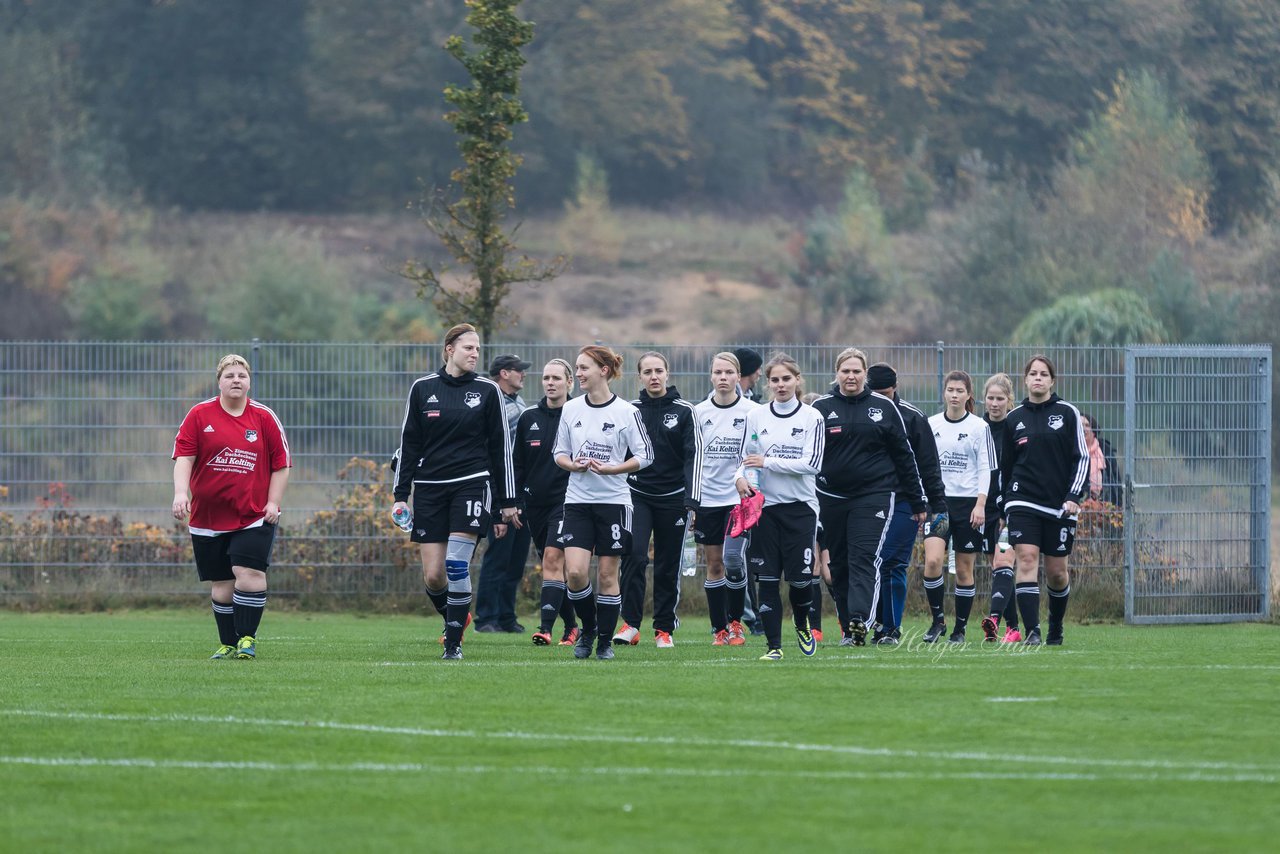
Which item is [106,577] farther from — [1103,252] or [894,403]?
[1103,252]

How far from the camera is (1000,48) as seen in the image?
2682 inches

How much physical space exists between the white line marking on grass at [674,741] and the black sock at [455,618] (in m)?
3.37

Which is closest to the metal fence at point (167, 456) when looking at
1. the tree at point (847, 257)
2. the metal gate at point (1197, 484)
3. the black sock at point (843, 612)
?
the metal gate at point (1197, 484)

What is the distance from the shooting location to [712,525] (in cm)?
1421

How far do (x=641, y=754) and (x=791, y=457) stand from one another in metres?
4.50

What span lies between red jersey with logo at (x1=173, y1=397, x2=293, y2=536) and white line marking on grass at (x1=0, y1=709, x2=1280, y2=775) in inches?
115

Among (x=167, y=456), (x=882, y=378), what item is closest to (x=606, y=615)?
(x=882, y=378)

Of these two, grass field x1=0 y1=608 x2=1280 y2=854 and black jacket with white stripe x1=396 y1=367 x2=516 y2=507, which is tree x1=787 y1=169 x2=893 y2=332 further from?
grass field x1=0 y1=608 x2=1280 y2=854

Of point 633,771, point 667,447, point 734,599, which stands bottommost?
point 633,771

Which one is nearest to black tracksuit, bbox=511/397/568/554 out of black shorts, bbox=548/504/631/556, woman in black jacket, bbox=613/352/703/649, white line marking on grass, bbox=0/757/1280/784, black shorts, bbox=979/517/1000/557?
woman in black jacket, bbox=613/352/703/649

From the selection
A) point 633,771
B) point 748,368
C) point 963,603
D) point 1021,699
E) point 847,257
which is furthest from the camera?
point 847,257

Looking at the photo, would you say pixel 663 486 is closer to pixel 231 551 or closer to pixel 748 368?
pixel 748 368

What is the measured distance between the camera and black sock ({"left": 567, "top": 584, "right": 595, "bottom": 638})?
12.3m

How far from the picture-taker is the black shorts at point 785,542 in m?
12.1
